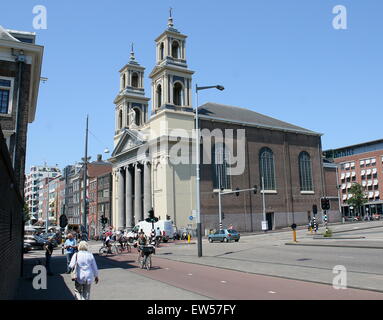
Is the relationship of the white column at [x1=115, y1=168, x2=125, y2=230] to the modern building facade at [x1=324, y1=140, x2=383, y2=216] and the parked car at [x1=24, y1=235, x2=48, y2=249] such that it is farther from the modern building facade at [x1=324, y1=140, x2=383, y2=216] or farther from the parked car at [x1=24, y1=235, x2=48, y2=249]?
the modern building facade at [x1=324, y1=140, x2=383, y2=216]

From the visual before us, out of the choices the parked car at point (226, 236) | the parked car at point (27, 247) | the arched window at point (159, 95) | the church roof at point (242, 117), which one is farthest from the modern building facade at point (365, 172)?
the parked car at point (27, 247)

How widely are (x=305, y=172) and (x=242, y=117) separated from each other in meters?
15.8

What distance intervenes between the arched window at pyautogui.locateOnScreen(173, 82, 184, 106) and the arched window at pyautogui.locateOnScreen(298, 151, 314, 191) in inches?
989

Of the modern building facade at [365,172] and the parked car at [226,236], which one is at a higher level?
the modern building facade at [365,172]

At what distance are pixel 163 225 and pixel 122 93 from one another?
32962 millimetres

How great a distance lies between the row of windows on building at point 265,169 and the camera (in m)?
57.2

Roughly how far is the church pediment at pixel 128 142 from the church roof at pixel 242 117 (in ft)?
35.1

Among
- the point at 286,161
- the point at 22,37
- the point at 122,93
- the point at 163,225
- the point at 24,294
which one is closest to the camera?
the point at 24,294

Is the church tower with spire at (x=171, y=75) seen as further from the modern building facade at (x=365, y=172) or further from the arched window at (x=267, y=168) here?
the modern building facade at (x=365, y=172)

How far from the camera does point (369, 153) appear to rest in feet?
327

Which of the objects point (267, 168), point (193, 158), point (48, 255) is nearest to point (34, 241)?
point (48, 255)

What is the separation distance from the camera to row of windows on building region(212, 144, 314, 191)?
5722 centimetres
